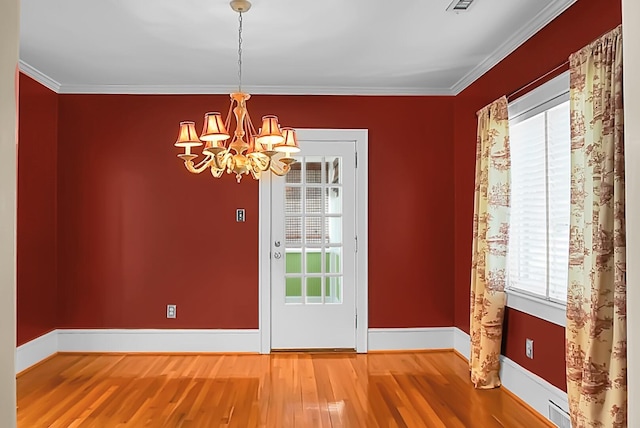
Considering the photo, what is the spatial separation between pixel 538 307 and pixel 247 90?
10.2 feet

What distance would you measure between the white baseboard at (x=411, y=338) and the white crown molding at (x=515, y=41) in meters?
2.23

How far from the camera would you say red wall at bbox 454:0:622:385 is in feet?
9.48

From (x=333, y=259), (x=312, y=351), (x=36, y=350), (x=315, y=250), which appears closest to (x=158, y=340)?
(x=36, y=350)

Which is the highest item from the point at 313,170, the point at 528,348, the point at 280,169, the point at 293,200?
the point at 313,170

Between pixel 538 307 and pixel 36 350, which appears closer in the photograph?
pixel 538 307

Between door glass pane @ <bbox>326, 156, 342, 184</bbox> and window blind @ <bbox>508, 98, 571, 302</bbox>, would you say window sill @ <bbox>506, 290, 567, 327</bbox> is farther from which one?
door glass pane @ <bbox>326, 156, 342, 184</bbox>

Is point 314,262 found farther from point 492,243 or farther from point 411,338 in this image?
point 492,243

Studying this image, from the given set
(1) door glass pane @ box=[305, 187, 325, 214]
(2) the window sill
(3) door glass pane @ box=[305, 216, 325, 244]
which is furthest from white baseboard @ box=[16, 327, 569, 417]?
(1) door glass pane @ box=[305, 187, 325, 214]

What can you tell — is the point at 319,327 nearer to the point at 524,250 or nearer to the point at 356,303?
the point at 356,303

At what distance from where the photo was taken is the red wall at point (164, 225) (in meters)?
5.01

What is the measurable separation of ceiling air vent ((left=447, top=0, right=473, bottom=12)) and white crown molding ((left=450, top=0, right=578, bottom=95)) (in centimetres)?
46

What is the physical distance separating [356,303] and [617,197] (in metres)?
2.96

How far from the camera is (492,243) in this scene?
3.88m

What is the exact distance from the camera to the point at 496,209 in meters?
3.88
